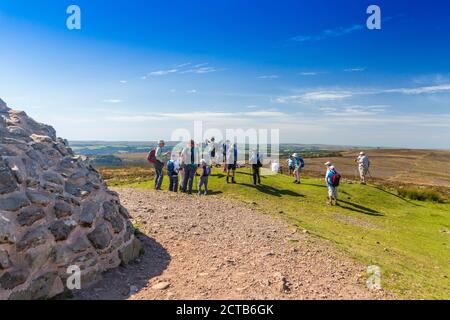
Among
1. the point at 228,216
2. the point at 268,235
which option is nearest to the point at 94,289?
the point at 268,235

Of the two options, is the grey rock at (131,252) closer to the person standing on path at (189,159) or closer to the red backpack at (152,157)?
the person standing on path at (189,159)

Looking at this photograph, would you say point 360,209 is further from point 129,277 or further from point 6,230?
point 6,230

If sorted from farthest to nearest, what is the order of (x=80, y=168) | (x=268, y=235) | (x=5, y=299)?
(x=268, y=235) → (x=80, y=168) → (x=5, y=299)

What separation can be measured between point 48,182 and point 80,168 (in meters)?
1.59

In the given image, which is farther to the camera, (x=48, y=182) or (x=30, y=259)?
(x=48, y=182)

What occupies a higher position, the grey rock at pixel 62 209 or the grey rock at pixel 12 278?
the grey rock at pixel 62 209

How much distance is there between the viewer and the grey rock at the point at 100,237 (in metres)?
7.85

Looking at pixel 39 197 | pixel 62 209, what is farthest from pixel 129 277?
pixel 39 197

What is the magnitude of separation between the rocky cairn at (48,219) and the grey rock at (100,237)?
11mm

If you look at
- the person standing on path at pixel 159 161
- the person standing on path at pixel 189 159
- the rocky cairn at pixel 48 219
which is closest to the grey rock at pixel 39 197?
the rocky cairn at pixel 48 219

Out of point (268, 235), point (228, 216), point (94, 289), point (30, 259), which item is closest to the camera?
point (30, 259)
